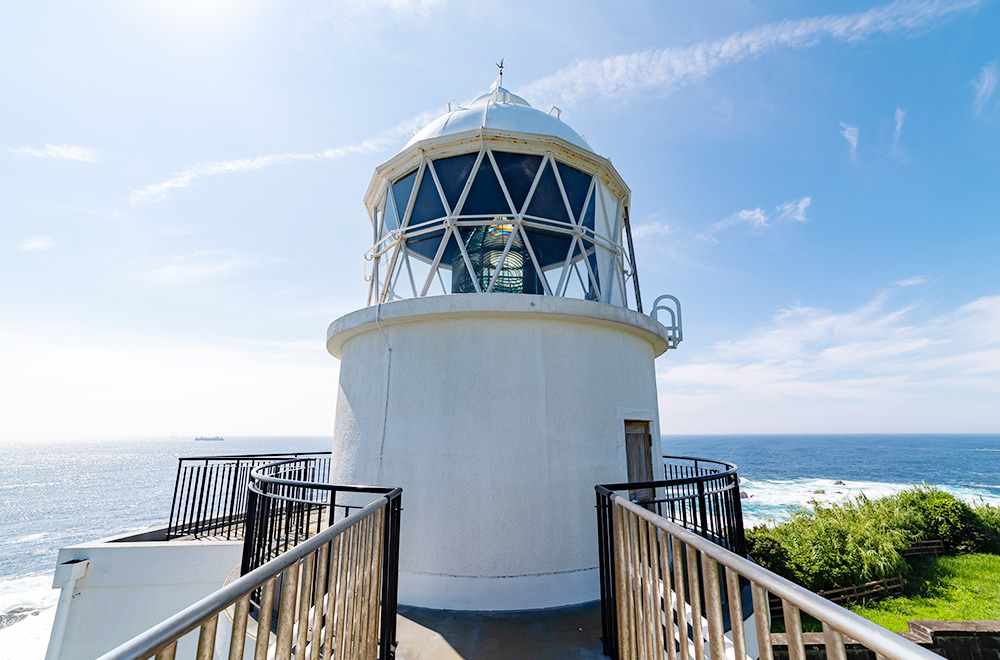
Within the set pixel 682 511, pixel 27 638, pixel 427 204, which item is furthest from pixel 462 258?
pixel 27 638

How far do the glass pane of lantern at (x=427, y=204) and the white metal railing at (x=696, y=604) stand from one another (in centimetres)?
491

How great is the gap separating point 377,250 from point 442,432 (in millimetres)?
3678

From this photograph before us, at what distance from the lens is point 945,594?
16812 mm

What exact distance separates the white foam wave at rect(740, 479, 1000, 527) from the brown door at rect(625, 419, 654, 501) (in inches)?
1627

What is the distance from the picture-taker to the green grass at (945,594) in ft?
49.3

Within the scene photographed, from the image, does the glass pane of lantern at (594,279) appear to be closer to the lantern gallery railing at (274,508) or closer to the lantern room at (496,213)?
the lantern room at (496,213)

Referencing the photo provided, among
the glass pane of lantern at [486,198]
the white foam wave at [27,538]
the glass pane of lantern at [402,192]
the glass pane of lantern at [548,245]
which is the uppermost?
the glass pane of lantern at [402,192]

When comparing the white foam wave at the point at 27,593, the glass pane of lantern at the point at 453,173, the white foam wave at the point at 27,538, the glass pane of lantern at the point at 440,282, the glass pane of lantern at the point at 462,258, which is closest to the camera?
the glass pane of lantern at the point at 440,282

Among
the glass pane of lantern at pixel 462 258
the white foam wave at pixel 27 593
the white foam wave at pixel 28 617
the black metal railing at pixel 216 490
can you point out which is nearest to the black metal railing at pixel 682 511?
the glass pane of lantern at pixel 462 258

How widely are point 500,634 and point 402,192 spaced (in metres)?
6.33

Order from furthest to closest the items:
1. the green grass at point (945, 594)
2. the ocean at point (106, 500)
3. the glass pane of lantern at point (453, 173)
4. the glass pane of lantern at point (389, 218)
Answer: the ocean at point (106, 500), the green grass at point (945, 594), the glass pane of lantern at point (389, 218), the glass pane of lantern at point (453, 173)

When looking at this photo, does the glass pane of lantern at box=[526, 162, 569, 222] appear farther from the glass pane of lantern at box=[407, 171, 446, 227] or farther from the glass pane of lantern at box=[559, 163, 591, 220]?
the glass pane of lantern at box=[407, 171, 446, 227]

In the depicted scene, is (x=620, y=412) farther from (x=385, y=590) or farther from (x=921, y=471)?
(x=921, y=471)

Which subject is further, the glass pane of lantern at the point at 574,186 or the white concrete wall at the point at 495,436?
the glass pane of lantern at the point at 574,186
